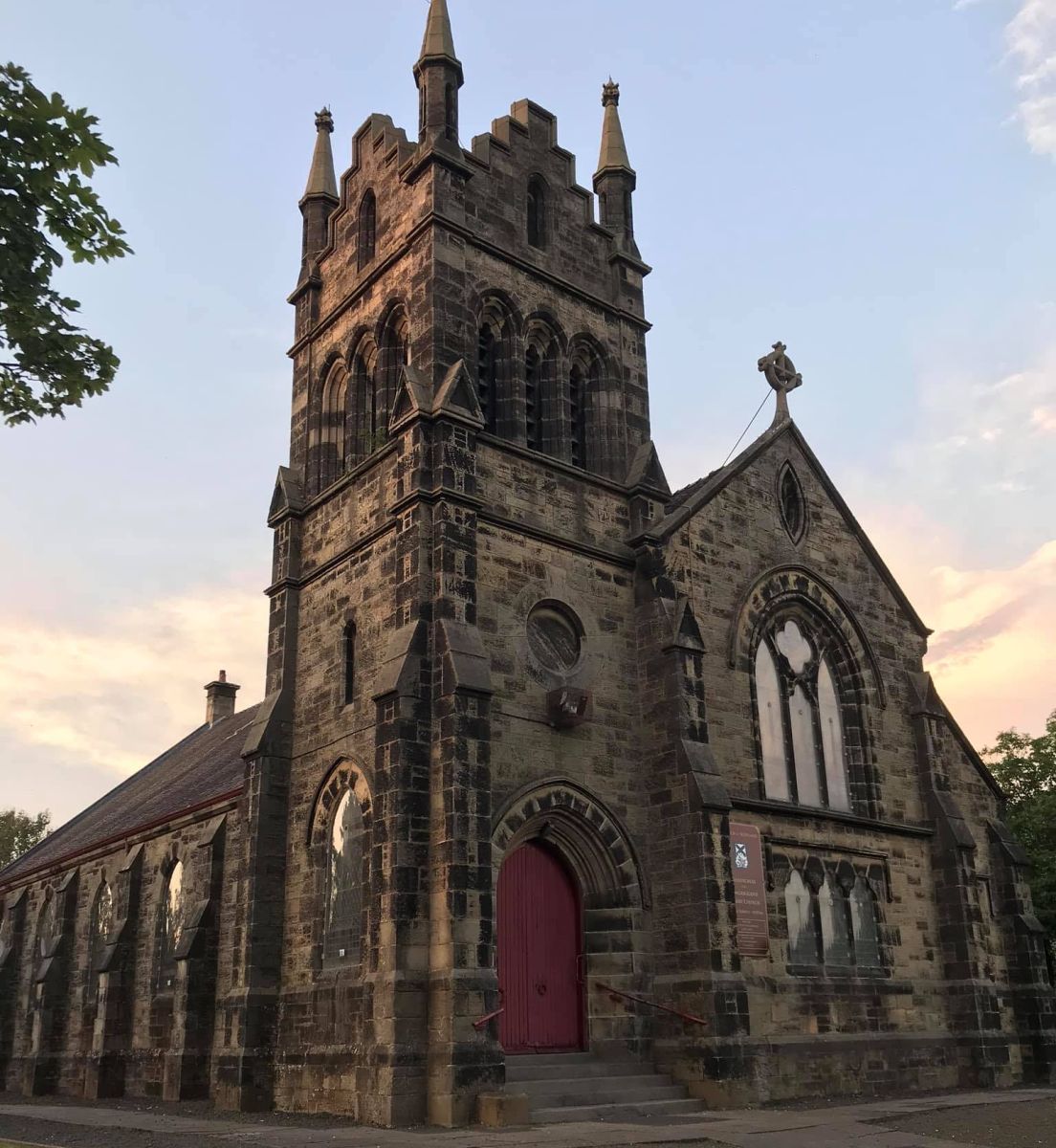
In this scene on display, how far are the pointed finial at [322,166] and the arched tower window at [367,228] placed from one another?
2.39 meters

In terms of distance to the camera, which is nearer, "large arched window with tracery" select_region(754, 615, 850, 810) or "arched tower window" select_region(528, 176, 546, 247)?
"large arched window with tracery" select_region(754, 615, 850, 810)

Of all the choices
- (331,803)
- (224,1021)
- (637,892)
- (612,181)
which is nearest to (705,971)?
(637,892)

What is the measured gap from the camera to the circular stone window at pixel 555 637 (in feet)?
60.6

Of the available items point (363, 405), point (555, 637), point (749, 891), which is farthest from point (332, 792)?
point (363, 405)

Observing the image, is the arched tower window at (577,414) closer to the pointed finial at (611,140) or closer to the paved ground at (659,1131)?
the pointed finial at (611,140)

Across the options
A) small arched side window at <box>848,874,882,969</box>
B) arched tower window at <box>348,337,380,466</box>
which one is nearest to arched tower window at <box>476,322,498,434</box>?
arched tower window at <box>348,337,380,466</box>

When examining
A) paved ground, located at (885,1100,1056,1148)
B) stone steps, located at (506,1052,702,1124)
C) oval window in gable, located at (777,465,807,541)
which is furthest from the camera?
oval window in gable, located at (777,465,807,541)

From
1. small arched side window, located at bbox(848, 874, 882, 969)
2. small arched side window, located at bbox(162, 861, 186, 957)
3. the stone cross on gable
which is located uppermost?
the stone cross on gable

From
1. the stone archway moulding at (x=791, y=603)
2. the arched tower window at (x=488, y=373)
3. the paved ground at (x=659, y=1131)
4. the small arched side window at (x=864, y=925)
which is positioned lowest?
the paved ground at (x=659, y=1131)

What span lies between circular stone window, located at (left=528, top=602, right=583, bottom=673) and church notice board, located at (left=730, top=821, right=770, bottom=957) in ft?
12.5

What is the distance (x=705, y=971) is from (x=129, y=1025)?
13.6 m

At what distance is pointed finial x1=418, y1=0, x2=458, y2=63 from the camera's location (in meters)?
20.9

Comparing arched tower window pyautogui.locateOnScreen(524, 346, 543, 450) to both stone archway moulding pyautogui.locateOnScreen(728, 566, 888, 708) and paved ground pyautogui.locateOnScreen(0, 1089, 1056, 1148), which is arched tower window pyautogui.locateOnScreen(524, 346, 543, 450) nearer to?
stone archway moulding pyautogui.locateOnScreen(728, 566, 888, 708)

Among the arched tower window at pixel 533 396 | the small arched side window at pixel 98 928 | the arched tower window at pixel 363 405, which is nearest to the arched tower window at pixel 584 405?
the arched tower window at pixel 533 396
